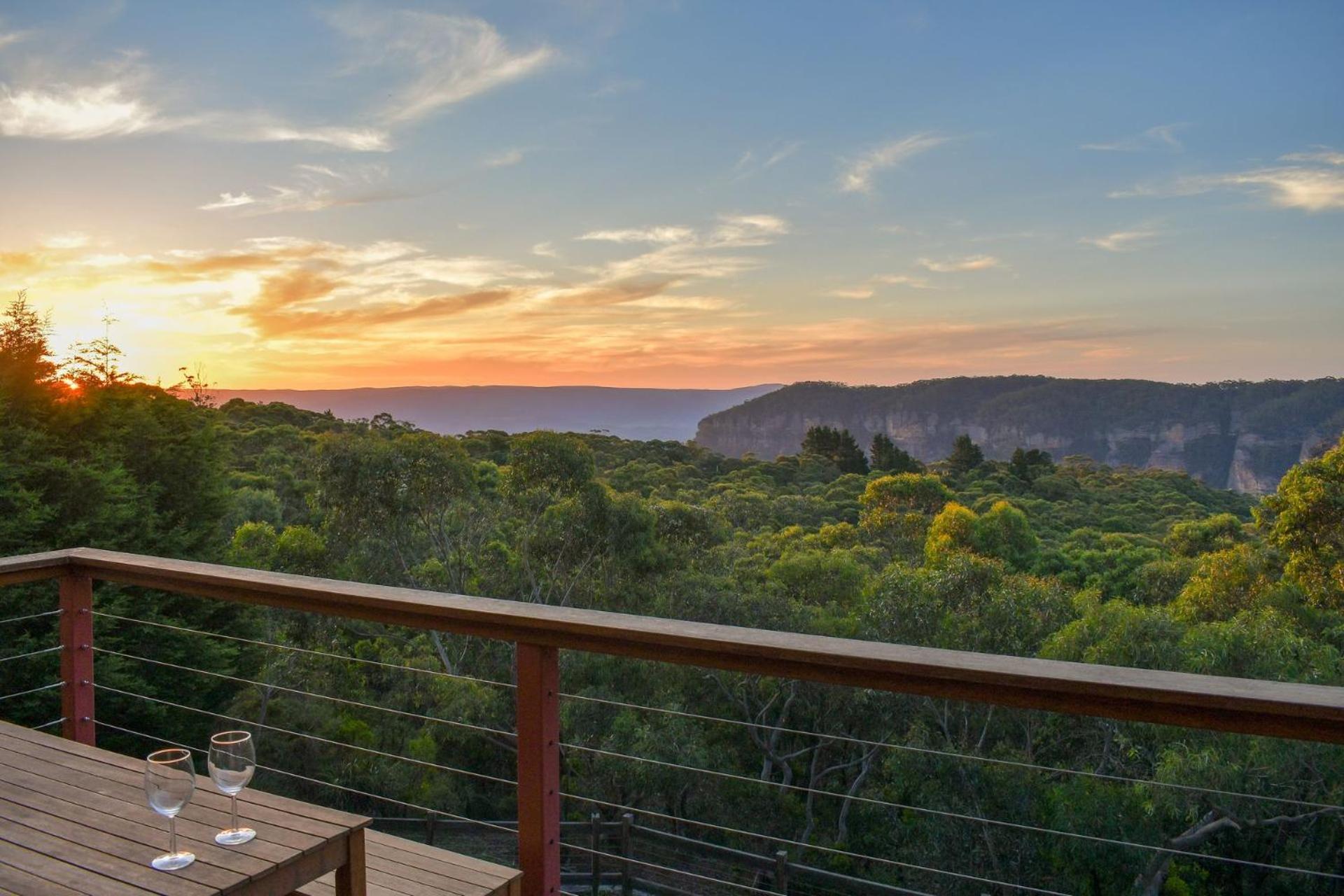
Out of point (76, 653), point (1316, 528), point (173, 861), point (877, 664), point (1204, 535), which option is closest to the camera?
point (173, 861)

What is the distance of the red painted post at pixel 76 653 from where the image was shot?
262 cm

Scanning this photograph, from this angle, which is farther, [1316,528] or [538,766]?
[1316,528]

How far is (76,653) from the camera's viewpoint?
2.62m

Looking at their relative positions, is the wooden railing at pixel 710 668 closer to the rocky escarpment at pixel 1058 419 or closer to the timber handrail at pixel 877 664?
the timber handrail at pixel 877 664

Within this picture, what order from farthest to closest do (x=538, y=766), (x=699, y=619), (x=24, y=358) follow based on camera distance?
(x=699, y=619), (x=24, y=358), (x=538, y=766)

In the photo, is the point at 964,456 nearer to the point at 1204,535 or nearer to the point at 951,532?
the point at 951,532

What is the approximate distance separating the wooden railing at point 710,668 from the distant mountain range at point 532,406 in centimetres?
1420

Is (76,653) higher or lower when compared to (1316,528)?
higher

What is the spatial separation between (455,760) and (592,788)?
3269 millimetres

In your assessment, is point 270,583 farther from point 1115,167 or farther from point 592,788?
point 1115,167

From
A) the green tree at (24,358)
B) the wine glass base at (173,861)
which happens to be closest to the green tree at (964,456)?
the green tree at (24,358)

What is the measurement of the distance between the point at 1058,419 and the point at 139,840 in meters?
36.0

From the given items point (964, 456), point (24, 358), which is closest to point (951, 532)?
point (964, 456)

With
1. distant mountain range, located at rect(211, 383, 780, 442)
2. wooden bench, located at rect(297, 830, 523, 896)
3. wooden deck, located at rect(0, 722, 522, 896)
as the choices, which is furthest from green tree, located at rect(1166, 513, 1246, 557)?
wooden deck, located at rect(0, 722, 522, 896)
